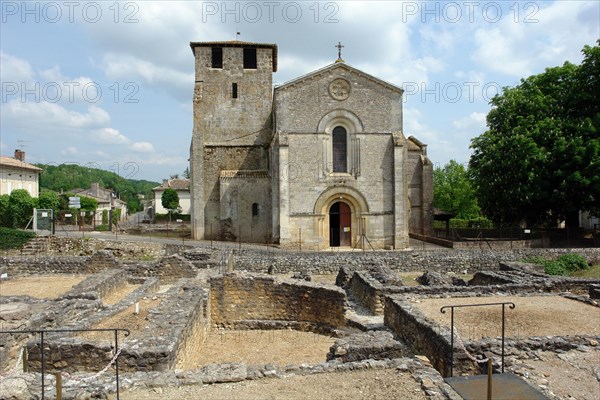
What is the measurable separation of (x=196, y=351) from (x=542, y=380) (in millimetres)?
7582

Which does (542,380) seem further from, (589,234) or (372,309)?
(589,234)

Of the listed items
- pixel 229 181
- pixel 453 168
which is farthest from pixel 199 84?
pixel 453 168

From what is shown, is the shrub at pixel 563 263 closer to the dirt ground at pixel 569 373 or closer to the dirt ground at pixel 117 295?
the dirt ground at pixel 569 373

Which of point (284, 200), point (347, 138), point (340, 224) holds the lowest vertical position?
point (340, 224)

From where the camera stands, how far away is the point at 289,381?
7.00 metres

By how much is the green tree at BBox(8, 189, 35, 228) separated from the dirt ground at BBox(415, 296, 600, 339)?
39.8 meters

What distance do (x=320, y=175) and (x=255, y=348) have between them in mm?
19158

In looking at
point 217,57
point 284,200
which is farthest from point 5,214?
point 284,200

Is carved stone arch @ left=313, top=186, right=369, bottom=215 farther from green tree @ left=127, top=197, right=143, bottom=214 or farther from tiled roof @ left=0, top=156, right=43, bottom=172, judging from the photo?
green tree @ left=127, top=197, right=143, bottom=214

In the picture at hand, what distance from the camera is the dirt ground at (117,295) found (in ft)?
48.5

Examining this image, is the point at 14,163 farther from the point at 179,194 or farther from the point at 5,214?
the point at 179,194

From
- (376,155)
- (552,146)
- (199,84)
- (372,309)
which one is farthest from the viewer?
(199,84)

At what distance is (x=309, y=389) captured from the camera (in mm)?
6699

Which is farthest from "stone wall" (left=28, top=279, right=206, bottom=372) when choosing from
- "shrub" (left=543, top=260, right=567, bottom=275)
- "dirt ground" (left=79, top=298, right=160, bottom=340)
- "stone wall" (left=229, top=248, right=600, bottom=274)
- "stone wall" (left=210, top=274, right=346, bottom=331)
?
"shrub" (left=543, top=260, right=567, bottom=275)
